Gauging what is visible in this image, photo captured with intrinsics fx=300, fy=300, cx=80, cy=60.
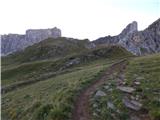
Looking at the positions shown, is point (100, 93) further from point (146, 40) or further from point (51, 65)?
point (146, 40)

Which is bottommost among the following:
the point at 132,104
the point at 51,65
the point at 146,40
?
the point at 51,65

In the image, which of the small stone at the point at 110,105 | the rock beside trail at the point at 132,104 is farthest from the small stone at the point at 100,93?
the small stone at the point at 110,105

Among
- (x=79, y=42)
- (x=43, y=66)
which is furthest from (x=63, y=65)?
(x=79, y=42)

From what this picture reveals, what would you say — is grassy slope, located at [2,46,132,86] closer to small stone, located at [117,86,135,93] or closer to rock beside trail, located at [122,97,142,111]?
small stone, located at [117,86,135,93]

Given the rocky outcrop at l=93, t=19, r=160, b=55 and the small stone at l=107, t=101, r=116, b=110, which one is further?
the rocky outcrop at l=93, t=19, r=160, b=55

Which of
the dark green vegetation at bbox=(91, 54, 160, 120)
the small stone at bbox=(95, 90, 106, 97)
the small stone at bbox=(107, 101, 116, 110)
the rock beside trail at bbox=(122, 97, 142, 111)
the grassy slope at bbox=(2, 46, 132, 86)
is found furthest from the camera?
the grassy slope at bbox=(2, 46, 132, 86)

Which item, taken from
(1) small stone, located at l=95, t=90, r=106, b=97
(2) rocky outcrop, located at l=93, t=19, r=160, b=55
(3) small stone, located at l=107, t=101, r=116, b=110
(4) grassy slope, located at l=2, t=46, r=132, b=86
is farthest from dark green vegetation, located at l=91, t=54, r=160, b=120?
(2) rocky outcrop, located at l=93, t=19, r=160, b=55

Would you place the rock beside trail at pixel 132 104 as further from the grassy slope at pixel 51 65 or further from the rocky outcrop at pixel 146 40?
the rocky outcrop at pixel 146 40

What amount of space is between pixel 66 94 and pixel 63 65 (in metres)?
53.0

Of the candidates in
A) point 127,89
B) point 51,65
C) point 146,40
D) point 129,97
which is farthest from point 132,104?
point 146,40

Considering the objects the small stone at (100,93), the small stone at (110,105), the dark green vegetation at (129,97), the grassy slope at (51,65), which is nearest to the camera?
the dark green vegetation at (129,97)

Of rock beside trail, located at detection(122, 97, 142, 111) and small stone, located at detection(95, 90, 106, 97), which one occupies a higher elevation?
small stone, located at detection(95, 90, 106, 97)

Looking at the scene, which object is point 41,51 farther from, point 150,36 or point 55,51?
point 150,36

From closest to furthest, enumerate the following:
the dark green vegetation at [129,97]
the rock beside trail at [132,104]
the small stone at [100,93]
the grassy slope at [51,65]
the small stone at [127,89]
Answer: the dark green vegetation at [129,97] < the rock beside trail at [132,104] < the small stone at [100,93] < the small stone at [127,89] < the grassy slope at [51,65]
